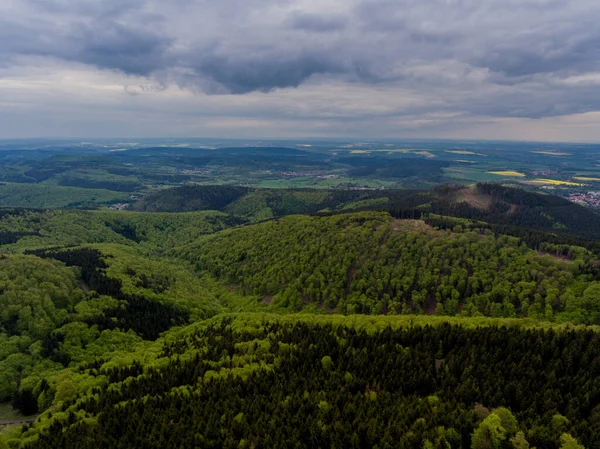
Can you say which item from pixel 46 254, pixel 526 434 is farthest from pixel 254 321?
pixel 46 254

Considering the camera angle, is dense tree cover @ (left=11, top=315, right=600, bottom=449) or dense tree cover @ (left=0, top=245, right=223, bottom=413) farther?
dense tree cover @ (left=0, top=245, right=223, bottom=413)

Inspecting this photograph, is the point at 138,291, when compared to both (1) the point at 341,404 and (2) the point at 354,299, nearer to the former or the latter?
(2) the point at 354,299

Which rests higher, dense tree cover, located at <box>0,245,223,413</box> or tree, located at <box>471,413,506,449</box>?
tree, located at <box>471,413,506,449</box>

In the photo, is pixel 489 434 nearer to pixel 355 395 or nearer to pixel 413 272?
pixel 355 395

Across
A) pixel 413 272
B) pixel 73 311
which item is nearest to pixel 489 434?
pixel 413 272

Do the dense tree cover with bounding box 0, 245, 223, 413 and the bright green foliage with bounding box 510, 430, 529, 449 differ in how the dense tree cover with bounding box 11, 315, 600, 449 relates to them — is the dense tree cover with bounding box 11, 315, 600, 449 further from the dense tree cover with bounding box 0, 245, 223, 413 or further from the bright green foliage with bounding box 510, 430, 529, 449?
the dense tree cover with bounding box 0, 245, 223, 413

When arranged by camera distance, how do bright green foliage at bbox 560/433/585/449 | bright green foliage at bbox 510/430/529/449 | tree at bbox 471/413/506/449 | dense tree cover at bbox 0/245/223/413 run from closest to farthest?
bright green foliage at bbox 560/433/585/449
bright green foliage at bbox 510/430/529/449
tree at bbox 471/413/506/449
dense tree cover at bbox 0/245/223/413

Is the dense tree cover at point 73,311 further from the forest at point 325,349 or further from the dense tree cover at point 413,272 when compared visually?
the dense tree cover at point 413,272

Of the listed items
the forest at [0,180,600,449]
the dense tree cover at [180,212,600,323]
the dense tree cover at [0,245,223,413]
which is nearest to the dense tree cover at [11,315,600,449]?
the forest at [0,180,600,449]
